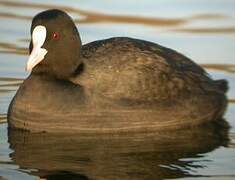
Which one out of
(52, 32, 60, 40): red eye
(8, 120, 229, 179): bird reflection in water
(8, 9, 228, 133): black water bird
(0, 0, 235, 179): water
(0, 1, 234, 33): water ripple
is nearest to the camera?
(8, 120, 229, 179): bird reflection in water

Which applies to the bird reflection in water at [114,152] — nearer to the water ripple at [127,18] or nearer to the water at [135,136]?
the water at [135,136]

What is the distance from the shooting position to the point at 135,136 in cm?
1187

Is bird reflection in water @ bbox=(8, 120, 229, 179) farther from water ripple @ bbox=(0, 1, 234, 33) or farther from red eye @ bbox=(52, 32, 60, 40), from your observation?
water ripple @ bbox=(0, 1, 234, 33)

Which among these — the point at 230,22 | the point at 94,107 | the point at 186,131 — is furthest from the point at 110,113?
the point at 230,22

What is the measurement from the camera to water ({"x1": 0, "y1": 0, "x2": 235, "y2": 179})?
1059 centimetres

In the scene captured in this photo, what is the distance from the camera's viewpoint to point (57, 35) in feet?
39.2

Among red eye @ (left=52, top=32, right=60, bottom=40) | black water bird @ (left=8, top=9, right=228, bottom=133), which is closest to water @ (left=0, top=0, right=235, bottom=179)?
black water bird @ (left=8, top=9, right=228, bottom=133)

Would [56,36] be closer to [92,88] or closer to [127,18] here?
[92,88]

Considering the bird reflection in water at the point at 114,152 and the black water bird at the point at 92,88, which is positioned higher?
the black water bird at the point at 92,88

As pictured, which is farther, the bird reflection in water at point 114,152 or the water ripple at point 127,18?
the water ripple at point 127,18

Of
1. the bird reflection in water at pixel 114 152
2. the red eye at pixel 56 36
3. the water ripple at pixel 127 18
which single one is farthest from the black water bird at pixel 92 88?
the water ripple at pixel 127 18

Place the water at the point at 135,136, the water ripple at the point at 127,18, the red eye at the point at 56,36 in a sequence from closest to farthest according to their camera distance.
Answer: the water at the point at 135,136 → the red eye at the point at 56,36 → the water ripple at the point at 127,18

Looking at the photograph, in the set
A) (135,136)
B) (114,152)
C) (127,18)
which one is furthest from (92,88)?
(127,18)

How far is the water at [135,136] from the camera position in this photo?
10.6 metres
